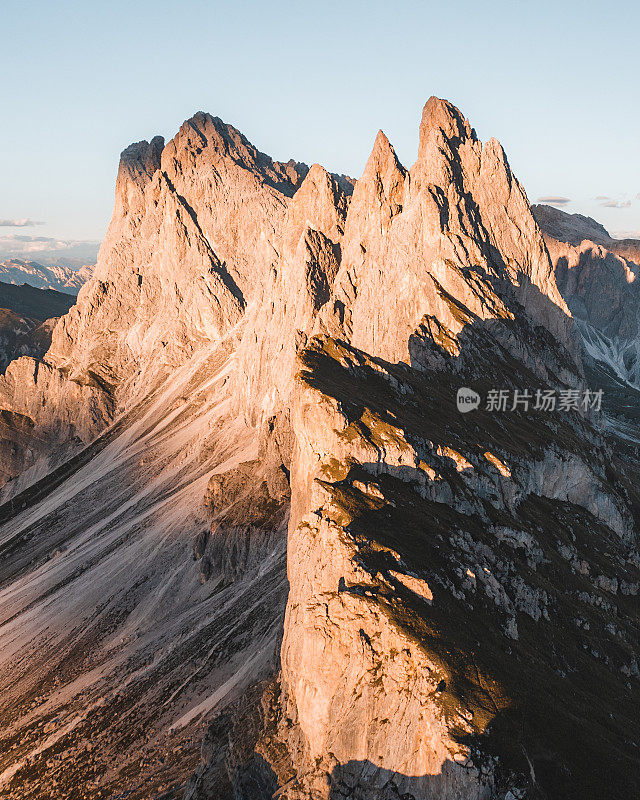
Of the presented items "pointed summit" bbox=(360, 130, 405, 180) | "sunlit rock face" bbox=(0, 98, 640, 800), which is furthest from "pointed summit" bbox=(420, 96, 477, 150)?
"pointed summit" bbox=(360, 130, 405, 180)

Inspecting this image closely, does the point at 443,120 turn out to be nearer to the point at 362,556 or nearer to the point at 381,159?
the point at 381,159

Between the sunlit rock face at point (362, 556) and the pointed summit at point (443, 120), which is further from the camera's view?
the pointed summit at point (443, 120)

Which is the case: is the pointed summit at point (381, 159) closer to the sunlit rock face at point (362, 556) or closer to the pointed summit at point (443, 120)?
the sunlit rock face at point (362, 556)

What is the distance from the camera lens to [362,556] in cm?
4241

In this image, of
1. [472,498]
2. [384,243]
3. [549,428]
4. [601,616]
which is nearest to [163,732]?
[472,498]

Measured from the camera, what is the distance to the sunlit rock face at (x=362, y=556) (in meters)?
37.6

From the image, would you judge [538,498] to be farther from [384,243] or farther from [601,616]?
[384,243]

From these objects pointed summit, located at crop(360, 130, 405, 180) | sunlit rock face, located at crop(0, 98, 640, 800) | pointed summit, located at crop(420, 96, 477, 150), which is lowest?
sunlit rock face, located at crop(0, 98, 640, 800)

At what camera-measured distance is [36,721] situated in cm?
9156

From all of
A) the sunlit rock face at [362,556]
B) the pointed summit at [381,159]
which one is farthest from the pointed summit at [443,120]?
the pointed summit at [381,159]

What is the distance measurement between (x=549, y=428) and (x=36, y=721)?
309 feet

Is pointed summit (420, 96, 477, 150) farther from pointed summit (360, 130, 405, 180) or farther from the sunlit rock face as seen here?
pointed summit (360, 130, 405, 180)

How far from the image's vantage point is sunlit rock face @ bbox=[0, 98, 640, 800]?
123ft

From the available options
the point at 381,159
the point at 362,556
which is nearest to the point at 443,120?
the point at 381,159
